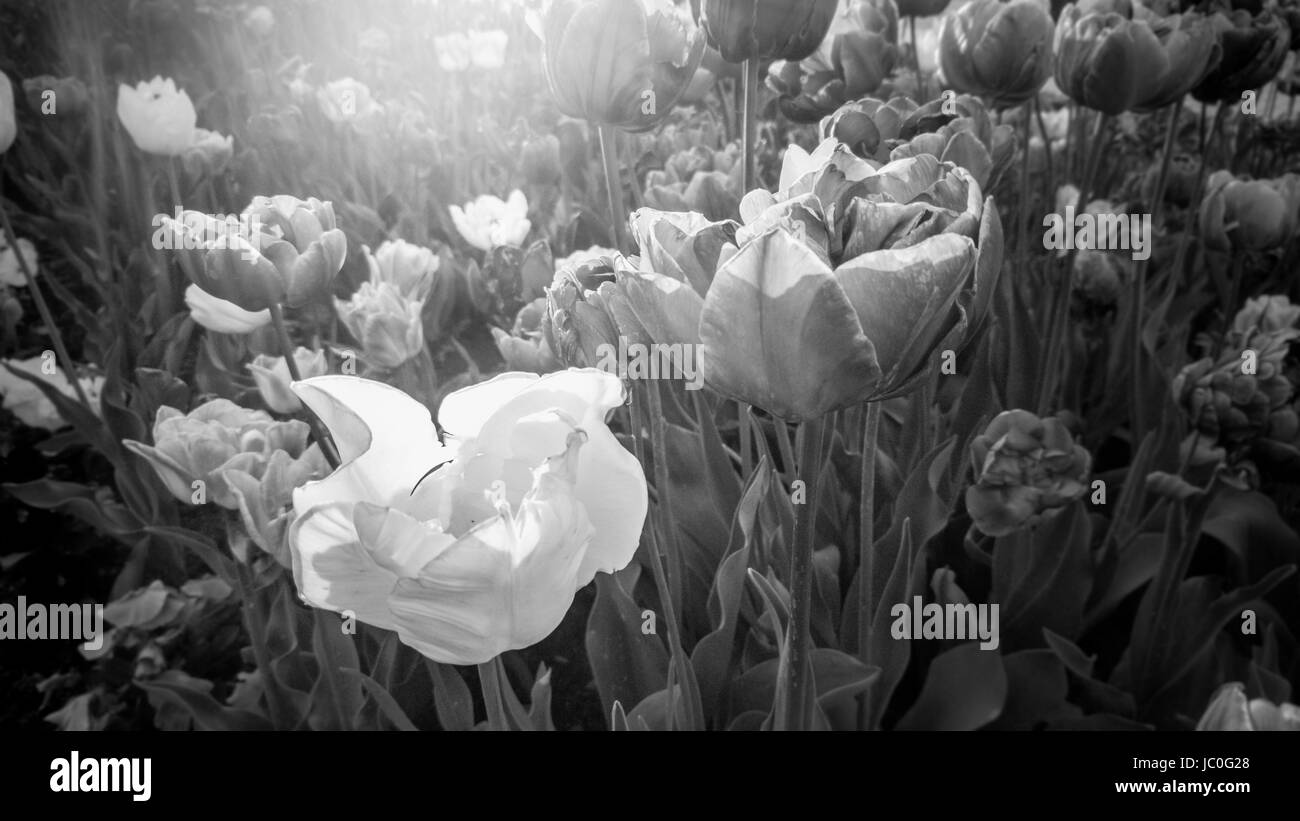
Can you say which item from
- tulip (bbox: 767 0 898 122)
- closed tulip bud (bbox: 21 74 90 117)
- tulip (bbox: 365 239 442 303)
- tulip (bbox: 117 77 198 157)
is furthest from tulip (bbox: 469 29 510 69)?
tulip (bbox: 365 239 442 303)

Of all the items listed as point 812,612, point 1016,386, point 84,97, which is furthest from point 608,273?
point 84,97

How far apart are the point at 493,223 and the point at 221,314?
0.98ft

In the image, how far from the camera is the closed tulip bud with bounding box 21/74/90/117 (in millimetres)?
1170

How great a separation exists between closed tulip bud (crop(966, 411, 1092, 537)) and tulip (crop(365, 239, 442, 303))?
16.2 inches

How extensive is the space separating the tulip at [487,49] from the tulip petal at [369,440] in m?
1.36

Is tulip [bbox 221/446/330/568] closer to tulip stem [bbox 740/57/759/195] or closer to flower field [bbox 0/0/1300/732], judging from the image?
flower field [bbox 0/0/1300/732]

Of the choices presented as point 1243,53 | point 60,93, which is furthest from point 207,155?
point 1243,53

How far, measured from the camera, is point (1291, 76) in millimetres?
1392

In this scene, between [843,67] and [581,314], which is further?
[843,67]

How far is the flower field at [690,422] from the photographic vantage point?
286 mm

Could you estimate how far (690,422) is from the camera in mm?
646

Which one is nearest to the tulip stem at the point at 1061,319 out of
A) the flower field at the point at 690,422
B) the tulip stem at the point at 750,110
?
the flower field at the point at 690,422

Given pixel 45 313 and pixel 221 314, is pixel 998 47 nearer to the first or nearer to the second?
pixel 221 314
